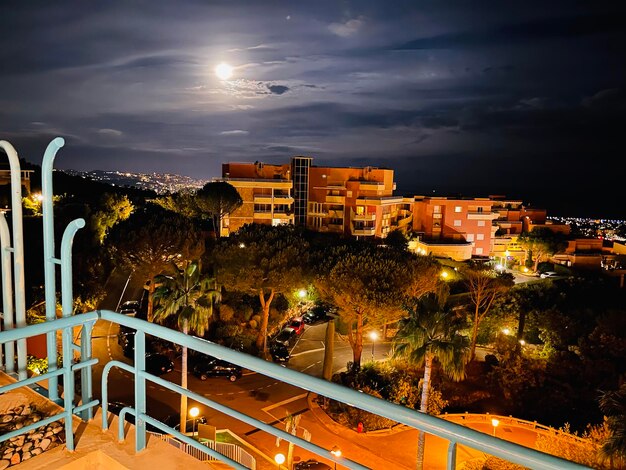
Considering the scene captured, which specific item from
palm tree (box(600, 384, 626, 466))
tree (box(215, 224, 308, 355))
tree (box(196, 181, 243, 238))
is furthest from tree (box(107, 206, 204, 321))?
palm tree (box(600, 384, 626, 466))

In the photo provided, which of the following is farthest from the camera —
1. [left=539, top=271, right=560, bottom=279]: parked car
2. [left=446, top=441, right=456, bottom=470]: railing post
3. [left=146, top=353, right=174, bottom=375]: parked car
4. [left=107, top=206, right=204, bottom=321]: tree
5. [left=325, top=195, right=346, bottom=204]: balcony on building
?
[left=325, top=195, right=346, bottom=204]: balcony on building

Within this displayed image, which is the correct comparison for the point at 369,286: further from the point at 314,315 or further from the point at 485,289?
A: the point at 314,315

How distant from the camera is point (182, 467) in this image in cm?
299

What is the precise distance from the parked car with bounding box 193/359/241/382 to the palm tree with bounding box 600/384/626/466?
15.6 metres

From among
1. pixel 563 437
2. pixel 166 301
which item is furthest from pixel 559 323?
pixel 166 301

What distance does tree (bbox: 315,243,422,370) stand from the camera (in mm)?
22578

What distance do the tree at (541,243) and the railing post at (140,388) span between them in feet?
199

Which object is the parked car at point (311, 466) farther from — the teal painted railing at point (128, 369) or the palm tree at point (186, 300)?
the teal painted railing at point (128, 369)

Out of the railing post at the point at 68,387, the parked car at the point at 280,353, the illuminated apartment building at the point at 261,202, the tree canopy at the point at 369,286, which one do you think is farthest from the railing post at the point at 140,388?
the illuminated apartment building at the point at 261,202

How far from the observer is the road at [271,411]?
17.2 metres

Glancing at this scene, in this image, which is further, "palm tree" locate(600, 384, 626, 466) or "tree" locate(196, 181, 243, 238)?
"tree" locate(196, 181, 243, 238)

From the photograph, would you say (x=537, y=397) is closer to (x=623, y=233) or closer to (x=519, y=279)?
(x=519, y=279)

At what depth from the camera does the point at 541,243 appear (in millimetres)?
57250

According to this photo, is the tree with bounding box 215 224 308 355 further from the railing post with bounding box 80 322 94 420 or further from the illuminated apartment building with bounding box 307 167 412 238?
the illuminated apartment building with bounding box 307 167 412 238
